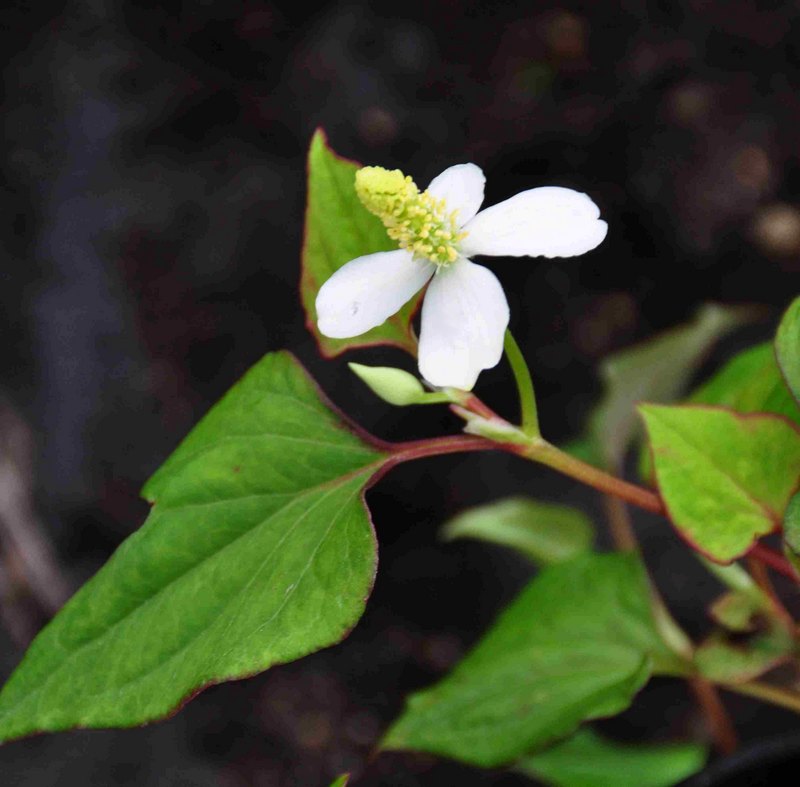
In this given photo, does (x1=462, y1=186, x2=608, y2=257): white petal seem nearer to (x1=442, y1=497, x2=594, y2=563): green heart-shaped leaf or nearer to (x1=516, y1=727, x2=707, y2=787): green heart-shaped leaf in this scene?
(x1=442, y1=497, x2=594, y2=563): green heart-shaped leaf

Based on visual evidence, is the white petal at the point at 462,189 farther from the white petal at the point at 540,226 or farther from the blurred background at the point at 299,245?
the blurred background at the point at 299,245

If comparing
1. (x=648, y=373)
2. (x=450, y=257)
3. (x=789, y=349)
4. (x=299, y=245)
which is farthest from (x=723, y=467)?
(x=299, y=245)

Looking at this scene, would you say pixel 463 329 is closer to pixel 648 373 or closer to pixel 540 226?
pixel 540 226

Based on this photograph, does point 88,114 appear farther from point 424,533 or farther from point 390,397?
point 390,397

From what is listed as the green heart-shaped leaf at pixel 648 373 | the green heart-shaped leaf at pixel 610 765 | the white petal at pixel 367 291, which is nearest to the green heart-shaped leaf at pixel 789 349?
the white petal at pixel 367 291

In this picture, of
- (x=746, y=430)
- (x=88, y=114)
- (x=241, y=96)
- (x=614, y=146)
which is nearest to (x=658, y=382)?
(x=746, y=430)

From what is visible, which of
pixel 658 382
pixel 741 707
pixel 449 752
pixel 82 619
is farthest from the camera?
pixel 741 707
